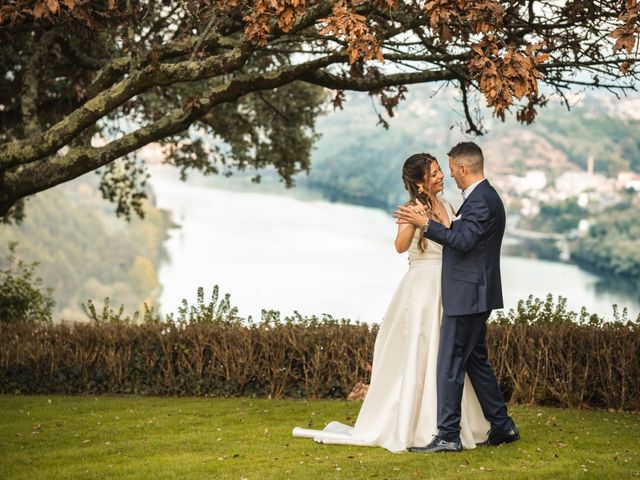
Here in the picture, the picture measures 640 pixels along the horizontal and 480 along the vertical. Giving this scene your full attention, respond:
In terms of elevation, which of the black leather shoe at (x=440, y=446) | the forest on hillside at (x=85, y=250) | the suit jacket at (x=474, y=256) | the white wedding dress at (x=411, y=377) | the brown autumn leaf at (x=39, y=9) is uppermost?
the forest on hillside at (x=85, y=250)

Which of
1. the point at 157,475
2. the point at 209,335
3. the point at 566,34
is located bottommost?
the point at 157,475

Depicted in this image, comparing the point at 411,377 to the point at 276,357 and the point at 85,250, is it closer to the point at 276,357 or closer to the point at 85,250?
the point at 276,357

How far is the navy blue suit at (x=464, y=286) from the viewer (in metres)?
6.53

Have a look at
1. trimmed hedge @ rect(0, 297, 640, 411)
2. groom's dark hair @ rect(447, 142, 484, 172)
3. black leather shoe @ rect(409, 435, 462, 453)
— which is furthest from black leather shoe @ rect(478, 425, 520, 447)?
trimmed hedge @ rect(0, 297, 640, 411)

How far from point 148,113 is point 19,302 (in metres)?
5.05

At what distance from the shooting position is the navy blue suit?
6.53 metres

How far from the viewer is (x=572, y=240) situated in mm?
40000

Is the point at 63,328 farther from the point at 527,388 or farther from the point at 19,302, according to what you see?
the point at 527,388

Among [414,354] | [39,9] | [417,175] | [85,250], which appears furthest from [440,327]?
[85,250]

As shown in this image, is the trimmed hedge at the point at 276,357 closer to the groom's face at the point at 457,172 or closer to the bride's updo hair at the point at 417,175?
the bride's updo hair at the point at 417,175

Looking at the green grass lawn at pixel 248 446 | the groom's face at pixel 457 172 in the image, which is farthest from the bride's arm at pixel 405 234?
the green grass lawn at pixel 248 446

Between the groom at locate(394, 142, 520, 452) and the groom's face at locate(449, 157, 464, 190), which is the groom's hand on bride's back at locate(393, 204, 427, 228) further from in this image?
the groom's face at locate(449, 157, 464, 190)

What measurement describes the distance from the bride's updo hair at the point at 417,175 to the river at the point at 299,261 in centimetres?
2979

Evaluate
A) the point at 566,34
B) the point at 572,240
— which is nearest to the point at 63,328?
the point at 566,34
